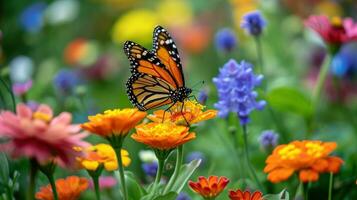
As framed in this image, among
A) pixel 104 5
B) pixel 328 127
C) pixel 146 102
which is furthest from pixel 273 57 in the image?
pixel 104 5

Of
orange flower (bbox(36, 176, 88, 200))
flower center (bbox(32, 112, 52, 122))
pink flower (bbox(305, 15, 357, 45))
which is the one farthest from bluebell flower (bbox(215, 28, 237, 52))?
flower center (bbox(32, 112, 52, 122))

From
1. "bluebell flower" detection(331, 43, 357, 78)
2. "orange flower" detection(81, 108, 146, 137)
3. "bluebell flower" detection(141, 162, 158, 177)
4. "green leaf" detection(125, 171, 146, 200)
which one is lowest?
"bluebell flower" detection(141, 162, 158, 177)

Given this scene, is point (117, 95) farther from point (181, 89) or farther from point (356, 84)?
point (181, 89)

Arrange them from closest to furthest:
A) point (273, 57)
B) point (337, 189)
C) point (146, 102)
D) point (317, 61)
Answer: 1. point (146, 102)
2. point (337, 189)
3. point (273, 57)
4. point (317, 61)

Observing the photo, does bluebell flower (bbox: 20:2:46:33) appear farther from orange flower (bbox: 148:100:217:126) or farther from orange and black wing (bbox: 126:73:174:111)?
orange flower (bbox: 148:100:217:126)

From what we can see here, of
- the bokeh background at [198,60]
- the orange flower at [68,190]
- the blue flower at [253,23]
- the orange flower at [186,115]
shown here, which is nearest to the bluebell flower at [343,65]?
the bokeh background at [198,60]

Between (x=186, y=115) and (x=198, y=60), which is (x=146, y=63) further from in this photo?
(x=198, y=60)
